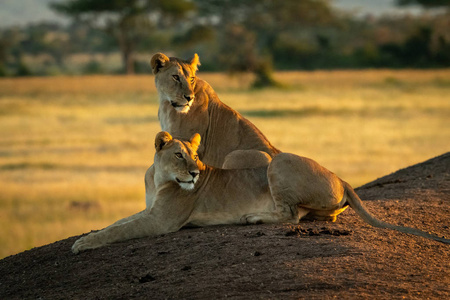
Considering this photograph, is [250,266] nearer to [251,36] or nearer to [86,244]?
[86,244]

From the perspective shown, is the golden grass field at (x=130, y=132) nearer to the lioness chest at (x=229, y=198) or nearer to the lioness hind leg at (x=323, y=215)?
the lioness chest at (x=229, y=198)

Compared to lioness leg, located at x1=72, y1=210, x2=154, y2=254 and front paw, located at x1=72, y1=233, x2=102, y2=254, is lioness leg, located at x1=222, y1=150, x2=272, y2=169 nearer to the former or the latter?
lioness leg, located at x1=72, y1=210, x2=154, y2=254

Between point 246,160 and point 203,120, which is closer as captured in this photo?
point 246,160

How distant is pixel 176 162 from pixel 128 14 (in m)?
53.8

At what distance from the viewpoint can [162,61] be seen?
26.5 ft

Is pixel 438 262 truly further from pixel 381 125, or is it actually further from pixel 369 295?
pixel 381 125

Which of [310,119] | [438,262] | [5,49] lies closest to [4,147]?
[310,119]

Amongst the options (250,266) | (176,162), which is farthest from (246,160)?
Answer: (250,266)

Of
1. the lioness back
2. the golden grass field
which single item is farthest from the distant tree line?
the lioness back

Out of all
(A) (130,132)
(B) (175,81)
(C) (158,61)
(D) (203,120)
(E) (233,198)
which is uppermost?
(C) (158,61)

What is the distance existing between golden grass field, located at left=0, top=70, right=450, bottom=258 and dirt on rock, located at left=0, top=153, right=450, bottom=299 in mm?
6586

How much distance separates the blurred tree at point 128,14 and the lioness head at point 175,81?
1950 inches

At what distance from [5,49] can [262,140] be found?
214 feet

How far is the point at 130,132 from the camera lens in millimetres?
28359
